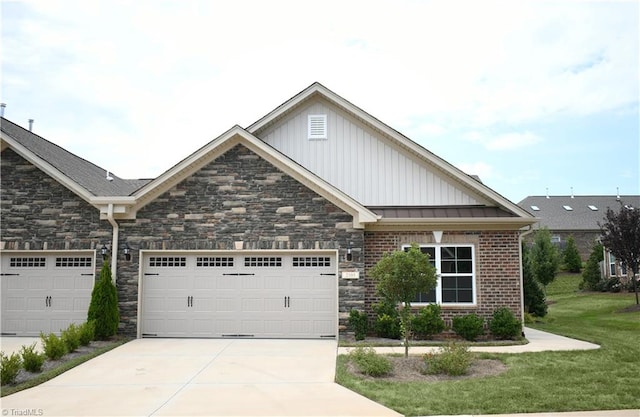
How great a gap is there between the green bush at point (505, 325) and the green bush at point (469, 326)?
0.31 m

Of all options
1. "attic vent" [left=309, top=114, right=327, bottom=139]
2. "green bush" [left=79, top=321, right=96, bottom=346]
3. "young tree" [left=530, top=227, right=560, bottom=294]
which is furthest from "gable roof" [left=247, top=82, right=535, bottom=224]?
"young tree" [left=530, top=227, right=560, bottom=294]

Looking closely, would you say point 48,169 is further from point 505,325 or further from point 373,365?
point 505,325

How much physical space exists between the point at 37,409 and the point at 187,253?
679 centimetres

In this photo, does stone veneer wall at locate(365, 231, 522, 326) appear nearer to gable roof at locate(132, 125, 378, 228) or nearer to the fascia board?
gable roof at locate(132, 125, 378, 228)

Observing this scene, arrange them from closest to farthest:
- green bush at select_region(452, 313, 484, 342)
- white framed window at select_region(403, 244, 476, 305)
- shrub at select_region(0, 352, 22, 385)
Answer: shrub at select_region(0, 352, 22, 385) < green bush at select_region(452, 313, 484, 342) < white framed window at select_region(403, 244, 476, 305)

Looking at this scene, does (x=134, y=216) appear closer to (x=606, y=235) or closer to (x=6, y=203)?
(x=6, y=203)

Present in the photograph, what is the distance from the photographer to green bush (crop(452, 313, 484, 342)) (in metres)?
13.1

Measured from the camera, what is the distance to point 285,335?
45.1 feet

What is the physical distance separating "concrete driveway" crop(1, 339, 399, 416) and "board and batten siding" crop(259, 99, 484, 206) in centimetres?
511

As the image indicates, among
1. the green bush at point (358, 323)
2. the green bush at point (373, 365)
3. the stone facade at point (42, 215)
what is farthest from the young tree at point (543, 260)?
the stone facade at point (42, 215)

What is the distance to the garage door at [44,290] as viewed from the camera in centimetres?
1406

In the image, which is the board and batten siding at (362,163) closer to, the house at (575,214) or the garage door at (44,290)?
the garage door at (44,290)

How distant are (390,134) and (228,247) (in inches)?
219

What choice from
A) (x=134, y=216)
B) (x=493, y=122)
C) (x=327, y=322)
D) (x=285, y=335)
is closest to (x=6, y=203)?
(x=134, y=216)
